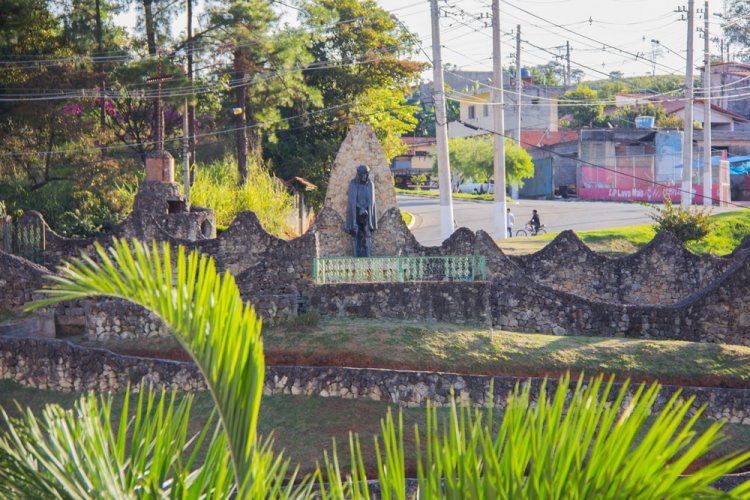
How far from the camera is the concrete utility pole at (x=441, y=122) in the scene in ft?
83.6

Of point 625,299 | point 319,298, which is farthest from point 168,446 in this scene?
point 625,299

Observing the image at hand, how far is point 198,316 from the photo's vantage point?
450cm

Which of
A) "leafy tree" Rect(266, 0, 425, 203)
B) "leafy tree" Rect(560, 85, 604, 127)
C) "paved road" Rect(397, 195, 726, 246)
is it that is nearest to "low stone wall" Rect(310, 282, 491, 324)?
"paved road" Rect(397, 195, 726, 246)

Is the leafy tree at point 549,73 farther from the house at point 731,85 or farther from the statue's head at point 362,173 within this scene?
the statue's head at point 362,173

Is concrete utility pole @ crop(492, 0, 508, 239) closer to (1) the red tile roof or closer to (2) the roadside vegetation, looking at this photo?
(2) the roadside vegetation

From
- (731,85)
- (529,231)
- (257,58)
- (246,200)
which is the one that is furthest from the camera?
(731,85)

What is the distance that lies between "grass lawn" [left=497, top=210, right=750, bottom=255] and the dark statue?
4.73 metres

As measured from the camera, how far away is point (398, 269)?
738 inches

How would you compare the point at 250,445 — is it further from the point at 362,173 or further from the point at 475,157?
the point at 475,157

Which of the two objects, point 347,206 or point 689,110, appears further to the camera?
point 689,110

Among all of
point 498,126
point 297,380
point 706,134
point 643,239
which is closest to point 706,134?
point 706,134

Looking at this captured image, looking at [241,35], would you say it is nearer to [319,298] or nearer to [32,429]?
[319,298]

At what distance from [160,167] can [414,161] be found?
45931 millimetres

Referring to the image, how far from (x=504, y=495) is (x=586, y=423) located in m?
0.56
